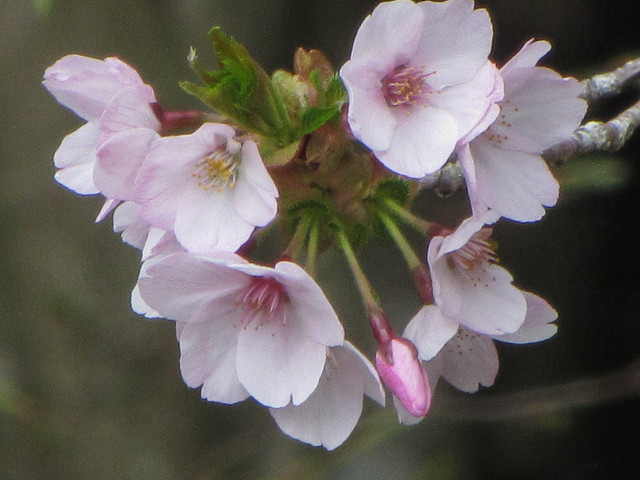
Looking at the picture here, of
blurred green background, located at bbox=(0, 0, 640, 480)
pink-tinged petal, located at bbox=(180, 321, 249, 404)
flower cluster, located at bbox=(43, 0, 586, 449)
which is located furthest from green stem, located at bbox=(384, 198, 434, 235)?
blurred green background, located at bbox=(0, 0, 640, 480)

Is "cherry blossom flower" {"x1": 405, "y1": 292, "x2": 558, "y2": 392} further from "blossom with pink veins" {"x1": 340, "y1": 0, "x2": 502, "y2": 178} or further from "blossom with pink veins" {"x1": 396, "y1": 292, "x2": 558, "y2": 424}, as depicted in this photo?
"blossom with pink veins" {"x1": 340, "y1": 0, "x2": 502, "y2": 178}

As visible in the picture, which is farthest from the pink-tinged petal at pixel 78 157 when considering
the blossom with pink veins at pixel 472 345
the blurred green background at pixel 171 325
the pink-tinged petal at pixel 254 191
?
the blurred green background at pixel 171 325

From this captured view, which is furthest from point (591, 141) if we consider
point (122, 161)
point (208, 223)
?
point (122, 161)

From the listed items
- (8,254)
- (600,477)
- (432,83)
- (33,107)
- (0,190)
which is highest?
(432,83)

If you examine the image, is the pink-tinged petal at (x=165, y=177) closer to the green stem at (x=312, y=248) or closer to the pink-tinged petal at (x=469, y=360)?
the green stem at (x=312, y=248)

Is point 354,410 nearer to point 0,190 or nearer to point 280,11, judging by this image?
point 280,11

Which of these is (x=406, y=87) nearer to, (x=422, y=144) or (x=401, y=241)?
(x=422, y=144)

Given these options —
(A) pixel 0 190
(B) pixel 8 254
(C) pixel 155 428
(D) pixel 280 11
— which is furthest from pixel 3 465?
(D) pixel 280 11
